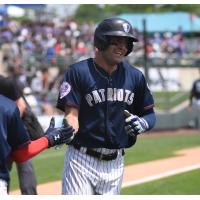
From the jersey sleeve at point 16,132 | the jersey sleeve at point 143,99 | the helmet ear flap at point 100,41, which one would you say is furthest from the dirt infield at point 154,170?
the jersey sleeve at point 16,132

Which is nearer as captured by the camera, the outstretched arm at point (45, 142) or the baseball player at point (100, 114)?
the outstretched arm at point (45, 142)

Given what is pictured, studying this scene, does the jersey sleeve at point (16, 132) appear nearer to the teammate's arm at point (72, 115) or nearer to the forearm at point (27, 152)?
the forearm at point (27, 152)

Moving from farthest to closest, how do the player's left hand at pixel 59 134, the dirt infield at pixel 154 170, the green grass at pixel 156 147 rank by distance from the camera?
1. the green grass at pixel 156 147
2. the dirt infield at pixel 154 170
3. the player's left hand at pixel 59 134

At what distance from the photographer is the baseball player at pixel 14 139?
377cm

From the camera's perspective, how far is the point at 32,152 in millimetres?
4035

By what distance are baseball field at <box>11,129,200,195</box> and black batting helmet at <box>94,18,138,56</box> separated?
3.57m

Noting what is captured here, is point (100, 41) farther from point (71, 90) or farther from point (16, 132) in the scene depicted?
point (16, 132)

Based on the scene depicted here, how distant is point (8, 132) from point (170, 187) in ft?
15.9

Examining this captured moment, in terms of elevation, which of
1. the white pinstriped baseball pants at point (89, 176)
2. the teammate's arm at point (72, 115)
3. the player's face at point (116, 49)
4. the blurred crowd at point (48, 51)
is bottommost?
the blurred crowd at point (48, 51)

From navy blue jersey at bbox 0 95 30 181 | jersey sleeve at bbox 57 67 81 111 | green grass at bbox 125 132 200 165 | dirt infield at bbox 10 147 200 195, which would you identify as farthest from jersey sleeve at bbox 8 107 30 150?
green grass at bbox 125 132 200 165

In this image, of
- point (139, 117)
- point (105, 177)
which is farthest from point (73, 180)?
point (139, 117)

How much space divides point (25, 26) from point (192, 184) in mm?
20172

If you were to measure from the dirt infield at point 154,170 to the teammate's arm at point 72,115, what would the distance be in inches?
135

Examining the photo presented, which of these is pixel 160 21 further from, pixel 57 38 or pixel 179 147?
pixel 179 147
